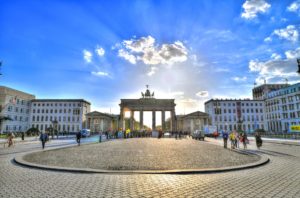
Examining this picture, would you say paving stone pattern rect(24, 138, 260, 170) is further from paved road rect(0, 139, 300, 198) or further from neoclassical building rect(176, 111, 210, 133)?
neoclassical building rect(176, 111, 210, 133)

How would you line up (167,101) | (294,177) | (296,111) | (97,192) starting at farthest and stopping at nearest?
1. (296,111)
2. (167,101)
3. (294,177)
4. (97,192)

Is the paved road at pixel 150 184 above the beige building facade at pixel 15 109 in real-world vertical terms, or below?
below

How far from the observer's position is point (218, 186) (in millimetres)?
7293

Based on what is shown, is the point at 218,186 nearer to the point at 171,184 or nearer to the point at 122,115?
the point at 171,184

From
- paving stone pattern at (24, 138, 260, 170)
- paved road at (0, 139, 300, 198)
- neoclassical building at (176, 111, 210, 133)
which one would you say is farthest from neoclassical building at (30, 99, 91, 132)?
paved road at (0, 139, 300, 198)

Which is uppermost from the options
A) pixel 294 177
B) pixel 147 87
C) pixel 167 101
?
pixel 147 87

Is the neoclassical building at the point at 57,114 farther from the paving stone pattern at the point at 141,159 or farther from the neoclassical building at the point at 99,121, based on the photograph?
the paving stone pattern at the point at 141,159

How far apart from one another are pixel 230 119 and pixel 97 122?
Answer: 70.2 m

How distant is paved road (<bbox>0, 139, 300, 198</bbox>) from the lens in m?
6.41

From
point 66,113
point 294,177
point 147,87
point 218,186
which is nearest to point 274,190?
point 218,186

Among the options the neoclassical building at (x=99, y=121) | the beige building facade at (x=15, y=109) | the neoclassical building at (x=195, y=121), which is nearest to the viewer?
the beige building facade at (x=15, y=109)

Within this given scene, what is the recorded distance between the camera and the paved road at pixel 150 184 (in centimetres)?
641

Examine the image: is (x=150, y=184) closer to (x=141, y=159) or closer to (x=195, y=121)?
(x=141, y=159)

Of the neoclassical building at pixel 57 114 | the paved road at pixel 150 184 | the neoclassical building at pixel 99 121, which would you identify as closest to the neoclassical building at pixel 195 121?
the neoclassical building at pixel 99 121
